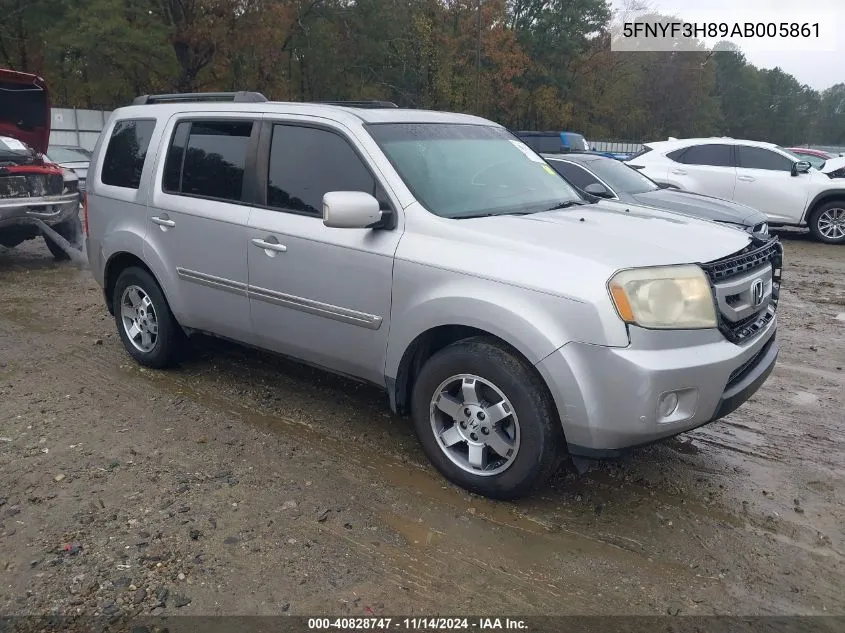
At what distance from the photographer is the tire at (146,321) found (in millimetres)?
5188

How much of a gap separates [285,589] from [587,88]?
50.6 m

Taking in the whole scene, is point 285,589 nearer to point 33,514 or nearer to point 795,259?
point 33,514

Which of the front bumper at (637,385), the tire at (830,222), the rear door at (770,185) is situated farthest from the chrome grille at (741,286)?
the tire at (830,222)

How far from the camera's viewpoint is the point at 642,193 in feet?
29.9

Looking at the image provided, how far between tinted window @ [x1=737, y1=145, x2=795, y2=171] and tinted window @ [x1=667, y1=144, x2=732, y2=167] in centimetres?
22

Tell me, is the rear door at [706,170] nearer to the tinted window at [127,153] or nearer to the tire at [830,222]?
the tire at [830,222]

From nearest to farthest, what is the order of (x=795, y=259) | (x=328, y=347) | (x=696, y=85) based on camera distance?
1. (x=328, y=347)
2. (x=795, y=259)
3. (x=696, y=85)

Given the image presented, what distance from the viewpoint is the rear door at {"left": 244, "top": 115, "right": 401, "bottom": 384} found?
3.84 meters

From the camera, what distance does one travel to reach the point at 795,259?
1095 centimetres

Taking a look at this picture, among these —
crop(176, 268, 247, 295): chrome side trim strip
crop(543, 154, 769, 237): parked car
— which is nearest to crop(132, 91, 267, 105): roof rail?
crop(176, 268, 247, 295): chrome side trim strip

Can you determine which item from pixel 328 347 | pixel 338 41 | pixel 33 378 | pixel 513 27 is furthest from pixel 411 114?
pixel 513 27

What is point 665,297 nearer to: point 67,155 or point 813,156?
point 67,155

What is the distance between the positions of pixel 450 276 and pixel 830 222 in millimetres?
11238

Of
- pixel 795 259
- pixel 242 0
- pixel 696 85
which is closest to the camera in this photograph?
pixel 795 259
